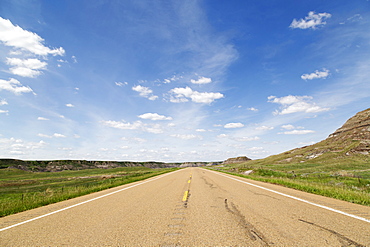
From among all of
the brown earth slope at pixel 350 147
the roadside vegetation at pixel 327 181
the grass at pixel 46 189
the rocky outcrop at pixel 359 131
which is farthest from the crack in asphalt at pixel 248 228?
the rocky outcrop at pixel 359 131

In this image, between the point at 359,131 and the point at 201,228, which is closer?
the point at 201,228

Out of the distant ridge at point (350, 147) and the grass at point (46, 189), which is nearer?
the grass at point (46, 189)

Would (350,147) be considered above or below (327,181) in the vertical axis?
above

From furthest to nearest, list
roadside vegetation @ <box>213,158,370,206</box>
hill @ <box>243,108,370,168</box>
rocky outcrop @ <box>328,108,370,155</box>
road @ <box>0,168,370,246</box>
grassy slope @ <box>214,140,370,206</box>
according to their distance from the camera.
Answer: rocky outcrop @ <box>328,108,370,155</box>, hill @ <box>243,108,370,168</box>, grassy slope @ <box>214,140,370,206</box>, roadside vegetation @ <box>213,158,370,206</box>, road @ <box>0,168,370,246</box>

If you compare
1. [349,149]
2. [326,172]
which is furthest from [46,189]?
[349,149]

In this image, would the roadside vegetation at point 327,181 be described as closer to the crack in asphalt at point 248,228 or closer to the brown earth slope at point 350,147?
the crack in asphalt at point 248,228

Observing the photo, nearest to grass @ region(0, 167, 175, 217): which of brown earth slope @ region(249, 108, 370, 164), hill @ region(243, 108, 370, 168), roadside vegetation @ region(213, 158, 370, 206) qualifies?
roadside vegetation @ region(213, 158, 370, 206)

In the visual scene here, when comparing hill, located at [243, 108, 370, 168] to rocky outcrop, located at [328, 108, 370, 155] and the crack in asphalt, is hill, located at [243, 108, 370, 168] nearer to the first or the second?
rocky outcrop, located at [328, 108, 370, 155]

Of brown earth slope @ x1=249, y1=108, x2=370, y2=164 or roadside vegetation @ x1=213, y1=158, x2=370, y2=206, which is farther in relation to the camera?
brown earth slope @ x1=249, y1=108, x2=370, y2=164

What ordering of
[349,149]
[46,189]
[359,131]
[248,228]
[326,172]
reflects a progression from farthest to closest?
[359,131] < [349,149] < [326,172] < [46,189] < [248,228]

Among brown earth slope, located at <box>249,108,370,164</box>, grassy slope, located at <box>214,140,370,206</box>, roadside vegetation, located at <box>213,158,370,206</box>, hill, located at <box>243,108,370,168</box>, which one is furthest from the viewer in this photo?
brown earth slope, located at <box>249,108,370,164</box>

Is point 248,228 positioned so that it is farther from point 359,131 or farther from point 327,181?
point 359,131

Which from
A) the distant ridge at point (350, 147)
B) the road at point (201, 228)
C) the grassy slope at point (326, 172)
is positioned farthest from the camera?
the distant ridge at point (350, 147)

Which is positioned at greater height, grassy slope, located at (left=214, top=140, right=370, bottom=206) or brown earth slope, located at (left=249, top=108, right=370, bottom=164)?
brown earth slope, located at (left=249, top=108, right=370, bottom=164)
